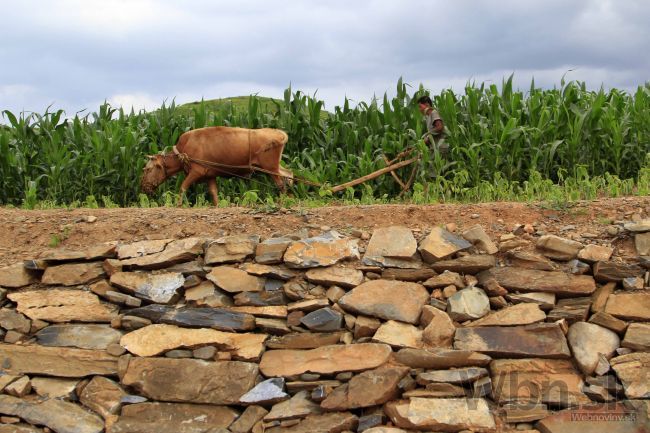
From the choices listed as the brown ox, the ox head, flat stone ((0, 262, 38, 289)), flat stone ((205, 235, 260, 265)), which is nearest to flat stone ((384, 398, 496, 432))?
flat stone ((205, 235, 260, 265))

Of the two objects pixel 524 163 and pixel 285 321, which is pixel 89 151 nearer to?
pixel 285 321

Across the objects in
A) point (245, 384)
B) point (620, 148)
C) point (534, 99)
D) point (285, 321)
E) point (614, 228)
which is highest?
point (534, 99)

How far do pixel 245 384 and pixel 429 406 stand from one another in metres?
1.46

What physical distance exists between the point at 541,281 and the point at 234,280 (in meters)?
2.59

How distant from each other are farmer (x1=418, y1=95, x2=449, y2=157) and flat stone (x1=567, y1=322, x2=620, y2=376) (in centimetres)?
386

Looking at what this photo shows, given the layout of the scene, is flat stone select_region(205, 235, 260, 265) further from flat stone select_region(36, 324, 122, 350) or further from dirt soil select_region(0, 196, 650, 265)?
flat stone select_region(36, 324, 122, 350)

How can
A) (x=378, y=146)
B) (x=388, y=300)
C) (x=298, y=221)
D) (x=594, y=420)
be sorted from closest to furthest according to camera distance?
(x=594, y=420) < (x=388, y=300) < (x=298, y=221) < (x=378, y=146)

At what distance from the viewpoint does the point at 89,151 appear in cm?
929

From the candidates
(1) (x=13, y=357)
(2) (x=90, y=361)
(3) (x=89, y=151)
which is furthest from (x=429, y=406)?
(3) (x=89, y=151)

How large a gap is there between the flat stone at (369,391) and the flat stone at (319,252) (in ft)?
3.53

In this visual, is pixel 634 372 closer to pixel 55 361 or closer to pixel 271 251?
pixel 271 251

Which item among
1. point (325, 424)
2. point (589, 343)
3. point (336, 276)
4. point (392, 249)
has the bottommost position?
point (325, 424)

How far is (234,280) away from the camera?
553 centimetres

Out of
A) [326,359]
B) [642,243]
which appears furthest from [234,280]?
[642,243]
